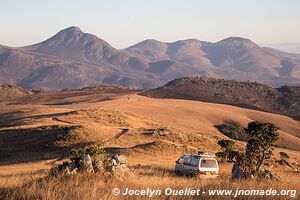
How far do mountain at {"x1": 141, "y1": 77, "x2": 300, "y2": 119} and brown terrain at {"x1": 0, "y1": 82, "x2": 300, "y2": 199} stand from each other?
138 feet

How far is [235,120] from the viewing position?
8100 centimetres

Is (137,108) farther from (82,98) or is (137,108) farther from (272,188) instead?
(272,188)

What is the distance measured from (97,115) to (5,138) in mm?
14776

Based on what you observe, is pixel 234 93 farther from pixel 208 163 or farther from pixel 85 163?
pixel 85 163

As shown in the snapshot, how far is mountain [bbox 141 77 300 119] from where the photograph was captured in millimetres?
129000

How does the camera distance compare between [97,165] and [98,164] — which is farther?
[98,164]

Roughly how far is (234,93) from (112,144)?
4133 inches

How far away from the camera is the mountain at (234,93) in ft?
423

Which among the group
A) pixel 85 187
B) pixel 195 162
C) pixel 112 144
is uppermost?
pixel 85 187

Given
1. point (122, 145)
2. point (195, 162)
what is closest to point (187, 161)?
point (195, 162)

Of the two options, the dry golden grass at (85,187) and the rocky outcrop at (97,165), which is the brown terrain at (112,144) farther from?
the rocky outcrop at (97,165)

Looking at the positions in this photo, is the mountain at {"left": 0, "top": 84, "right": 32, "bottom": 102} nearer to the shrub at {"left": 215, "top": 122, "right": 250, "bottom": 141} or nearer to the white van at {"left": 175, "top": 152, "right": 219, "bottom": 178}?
the shrub at {"left": 215, "top": 122, "right": 250, "bottom": 141}

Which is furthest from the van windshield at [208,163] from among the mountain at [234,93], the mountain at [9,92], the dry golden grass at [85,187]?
the mountain at [9,92]

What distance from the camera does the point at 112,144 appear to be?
40.3 m
